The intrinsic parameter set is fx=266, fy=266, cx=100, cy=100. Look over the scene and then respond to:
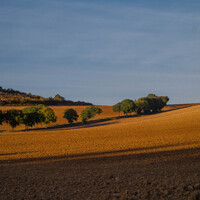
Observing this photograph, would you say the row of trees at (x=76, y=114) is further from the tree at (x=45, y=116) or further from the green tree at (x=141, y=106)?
the green tree at (x=141, y=106)

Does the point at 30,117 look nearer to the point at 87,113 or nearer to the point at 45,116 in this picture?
the point at 45,116

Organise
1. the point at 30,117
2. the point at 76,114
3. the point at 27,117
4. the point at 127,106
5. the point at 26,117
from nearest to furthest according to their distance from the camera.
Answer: the point at 26,117 < the point at 27,117 < the point at 30,117 < the point at 76,114 < the point at 127,106

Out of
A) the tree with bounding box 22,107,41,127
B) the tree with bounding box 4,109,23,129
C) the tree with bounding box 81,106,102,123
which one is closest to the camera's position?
the tree with bounding box 4,109,23,129

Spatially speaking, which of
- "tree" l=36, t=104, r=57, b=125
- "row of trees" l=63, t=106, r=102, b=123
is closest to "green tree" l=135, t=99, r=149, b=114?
"row of trees" l=63, t=106, r=102, b=123

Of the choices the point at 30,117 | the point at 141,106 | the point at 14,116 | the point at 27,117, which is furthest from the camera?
the point at 141,106

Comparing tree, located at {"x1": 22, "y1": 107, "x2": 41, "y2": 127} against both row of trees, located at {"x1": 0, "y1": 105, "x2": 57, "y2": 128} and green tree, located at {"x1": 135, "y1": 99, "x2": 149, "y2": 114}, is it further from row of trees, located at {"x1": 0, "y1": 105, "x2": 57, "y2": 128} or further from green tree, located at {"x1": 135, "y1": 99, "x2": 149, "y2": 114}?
green tree, located at {"x1": 135, "y1": 99, "x2": 149, "y2": 114}

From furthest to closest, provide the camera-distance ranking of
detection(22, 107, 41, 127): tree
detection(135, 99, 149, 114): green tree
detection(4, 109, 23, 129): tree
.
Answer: detection(135, 99, 149, 114): green tree → detection(22, 107, 41, 127): tree → detection(4, 109, 23, 129): tree

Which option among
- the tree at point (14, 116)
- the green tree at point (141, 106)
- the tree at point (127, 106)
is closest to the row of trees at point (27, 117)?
the tree at point (14, 116)

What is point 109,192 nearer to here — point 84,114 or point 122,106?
point 84,114

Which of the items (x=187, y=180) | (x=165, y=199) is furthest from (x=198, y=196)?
(x=187, y=180)

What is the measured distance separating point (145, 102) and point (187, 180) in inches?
4338

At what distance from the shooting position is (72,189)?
1095cm

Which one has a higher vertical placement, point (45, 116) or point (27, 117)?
point (27, 117)

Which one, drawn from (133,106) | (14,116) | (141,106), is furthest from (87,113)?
(141,106)
